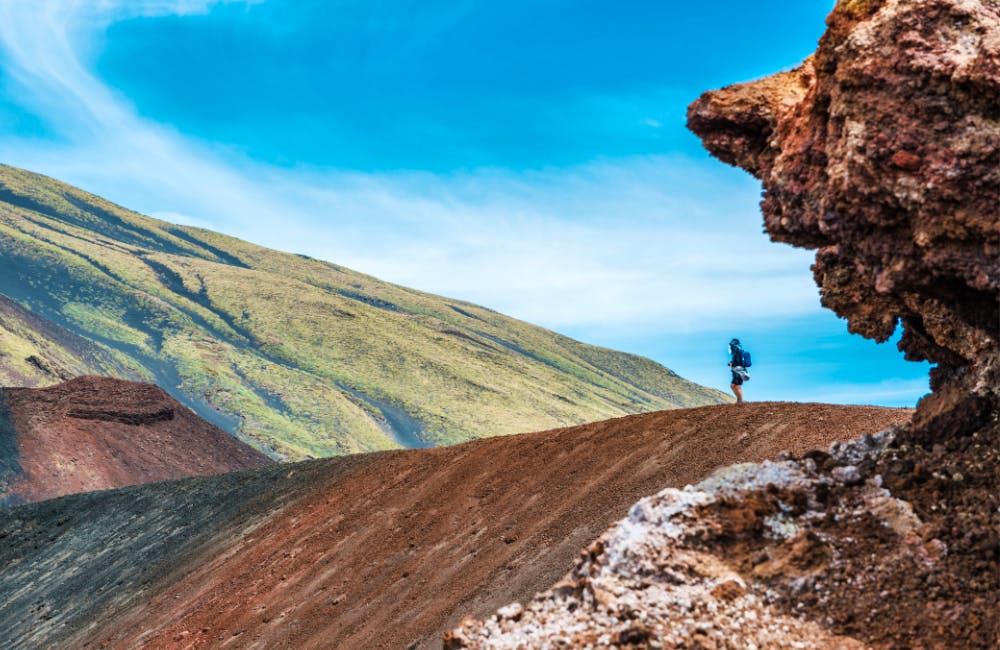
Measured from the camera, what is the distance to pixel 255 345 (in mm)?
108312

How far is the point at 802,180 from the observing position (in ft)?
22.6

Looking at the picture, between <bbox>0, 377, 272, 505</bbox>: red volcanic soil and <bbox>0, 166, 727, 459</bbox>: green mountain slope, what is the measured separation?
68.7 feet

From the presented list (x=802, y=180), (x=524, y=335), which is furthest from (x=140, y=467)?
(x=524, y=335)

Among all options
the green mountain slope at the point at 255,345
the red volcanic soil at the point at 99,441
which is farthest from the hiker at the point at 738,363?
the green mountain slope at the point at 255,345

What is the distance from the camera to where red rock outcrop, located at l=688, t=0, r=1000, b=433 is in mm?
5852

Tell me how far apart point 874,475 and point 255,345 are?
353 feet

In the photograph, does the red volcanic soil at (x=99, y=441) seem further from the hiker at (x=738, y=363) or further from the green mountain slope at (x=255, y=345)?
the hiker at (x=738, y=363)

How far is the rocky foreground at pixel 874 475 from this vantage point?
541cm

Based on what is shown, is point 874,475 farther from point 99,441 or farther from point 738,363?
point 99,441

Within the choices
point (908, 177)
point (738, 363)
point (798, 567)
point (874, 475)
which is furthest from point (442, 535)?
point (908, 177)

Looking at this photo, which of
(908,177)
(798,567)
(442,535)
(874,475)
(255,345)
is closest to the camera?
(798,567)

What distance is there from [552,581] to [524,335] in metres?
165

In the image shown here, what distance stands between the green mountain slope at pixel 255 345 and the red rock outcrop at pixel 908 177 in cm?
7036

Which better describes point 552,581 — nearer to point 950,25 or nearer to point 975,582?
point 975,582
